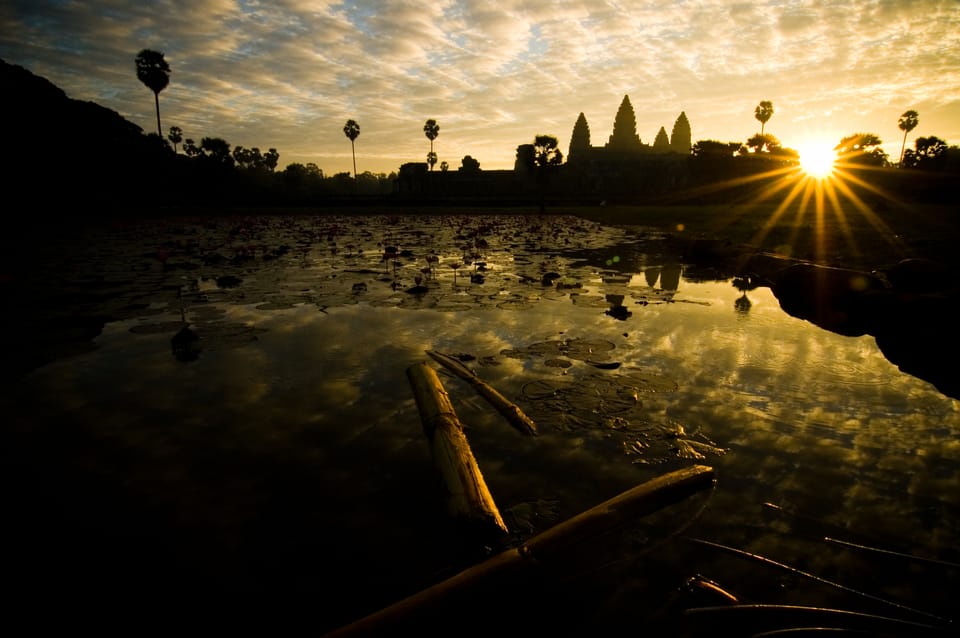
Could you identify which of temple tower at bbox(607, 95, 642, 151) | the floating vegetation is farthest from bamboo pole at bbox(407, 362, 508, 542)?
temple tower at bbox(607, 95, 642, 151)

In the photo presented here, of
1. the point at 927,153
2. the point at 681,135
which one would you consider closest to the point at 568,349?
the point at 927,153

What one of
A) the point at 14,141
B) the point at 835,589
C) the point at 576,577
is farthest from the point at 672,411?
the point at 14,141

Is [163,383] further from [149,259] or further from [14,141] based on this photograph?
[14,141]

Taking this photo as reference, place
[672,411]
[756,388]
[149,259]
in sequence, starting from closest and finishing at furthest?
[672,411] → [756,388] → [149,259]

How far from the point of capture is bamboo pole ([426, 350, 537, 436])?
3.06m

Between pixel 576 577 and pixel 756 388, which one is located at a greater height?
pixel 756 388

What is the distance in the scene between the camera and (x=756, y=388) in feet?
12.2

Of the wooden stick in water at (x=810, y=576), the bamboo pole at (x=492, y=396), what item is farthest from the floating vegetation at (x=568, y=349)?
the wooden stick in water at (x=810, y=576)

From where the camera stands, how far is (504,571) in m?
1.56

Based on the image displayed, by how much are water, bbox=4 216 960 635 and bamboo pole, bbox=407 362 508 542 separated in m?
0.23

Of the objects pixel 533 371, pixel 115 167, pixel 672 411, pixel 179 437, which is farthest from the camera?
pixel 115 167

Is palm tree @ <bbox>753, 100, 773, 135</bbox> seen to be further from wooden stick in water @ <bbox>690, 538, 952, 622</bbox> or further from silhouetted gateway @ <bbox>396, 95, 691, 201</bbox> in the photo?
wooden stick in water @ <bbox>690, 538, 952, 622</bbox>

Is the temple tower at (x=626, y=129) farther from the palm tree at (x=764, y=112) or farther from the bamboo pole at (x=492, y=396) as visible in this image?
the bamboo pole at (x=492, y=396)

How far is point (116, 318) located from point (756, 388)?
7.56m
